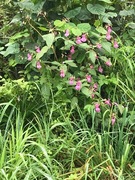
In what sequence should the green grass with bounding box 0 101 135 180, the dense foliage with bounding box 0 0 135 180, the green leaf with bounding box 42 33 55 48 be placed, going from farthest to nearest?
the green leaf with bounding box 42 33 55 48
the dense foliage with bounding box 0 0 135 180
the green grass with bounding box 0 101 135 180

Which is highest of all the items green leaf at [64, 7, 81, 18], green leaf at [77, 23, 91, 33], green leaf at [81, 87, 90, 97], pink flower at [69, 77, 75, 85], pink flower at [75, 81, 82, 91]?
green leaf at [64, 7, 81, 18]

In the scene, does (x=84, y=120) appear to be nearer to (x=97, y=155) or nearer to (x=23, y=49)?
(x=97, y=155)

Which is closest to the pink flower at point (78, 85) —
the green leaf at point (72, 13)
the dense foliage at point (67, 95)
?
the dense foliage at point (67, 95)

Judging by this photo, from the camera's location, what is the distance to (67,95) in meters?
2.66

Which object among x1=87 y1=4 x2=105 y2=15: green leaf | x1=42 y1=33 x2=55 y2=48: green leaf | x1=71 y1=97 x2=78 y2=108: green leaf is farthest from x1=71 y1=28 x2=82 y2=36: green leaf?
x1=71 y1=97 x2=78 y2=108: green leaf

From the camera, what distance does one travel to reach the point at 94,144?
2.34 meters

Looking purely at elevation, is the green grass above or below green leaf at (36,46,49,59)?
below

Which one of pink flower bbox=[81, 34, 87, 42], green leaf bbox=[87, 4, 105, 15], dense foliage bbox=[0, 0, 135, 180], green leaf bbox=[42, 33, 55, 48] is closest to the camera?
dense foliage bbox=[0, 0, 135, 180]

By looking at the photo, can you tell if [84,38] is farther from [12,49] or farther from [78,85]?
[12,49]

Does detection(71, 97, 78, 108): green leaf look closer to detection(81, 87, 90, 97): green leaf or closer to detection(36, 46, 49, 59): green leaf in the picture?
detection(81, 87, 90, 97): green leaf

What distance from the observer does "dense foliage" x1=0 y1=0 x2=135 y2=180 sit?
229 centimetres

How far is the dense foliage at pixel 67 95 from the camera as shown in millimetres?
2291

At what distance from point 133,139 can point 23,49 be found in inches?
38.4

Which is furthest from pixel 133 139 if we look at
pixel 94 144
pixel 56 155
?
pixel 56 155
